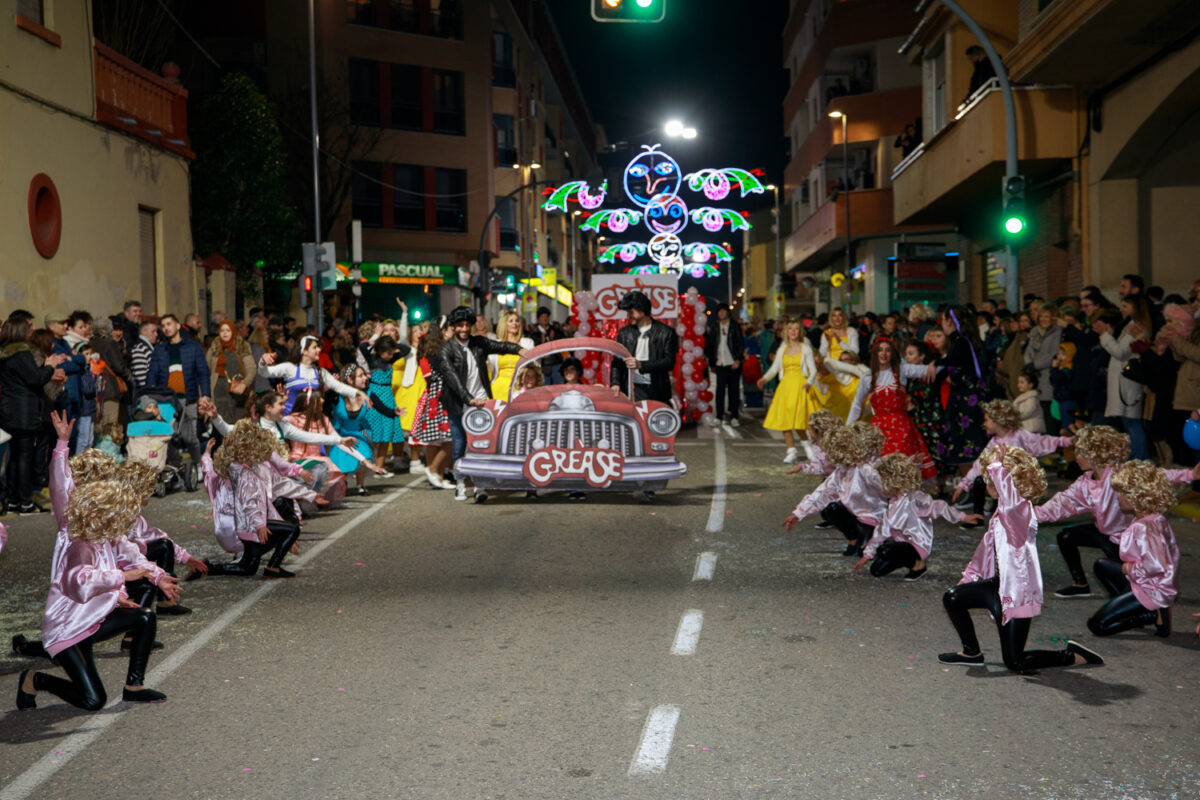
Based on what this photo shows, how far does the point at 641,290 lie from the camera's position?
2216cm

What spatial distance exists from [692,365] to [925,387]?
10068mm

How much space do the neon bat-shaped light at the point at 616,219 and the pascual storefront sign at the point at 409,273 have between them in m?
13.2

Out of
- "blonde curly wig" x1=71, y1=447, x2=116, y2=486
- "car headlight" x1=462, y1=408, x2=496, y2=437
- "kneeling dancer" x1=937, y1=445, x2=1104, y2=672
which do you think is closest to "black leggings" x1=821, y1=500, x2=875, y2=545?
"kneeling dancer" x1=937, y1=445, x2=1104, y2=672

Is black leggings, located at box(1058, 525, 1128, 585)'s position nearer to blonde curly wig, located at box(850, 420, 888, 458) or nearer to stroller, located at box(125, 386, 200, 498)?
blonde curly wig, located at box(850, 420, 888, 458)

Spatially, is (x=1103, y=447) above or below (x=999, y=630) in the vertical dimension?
above

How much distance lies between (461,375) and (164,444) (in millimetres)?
3087

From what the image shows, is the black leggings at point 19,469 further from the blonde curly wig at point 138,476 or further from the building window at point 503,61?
the building window at point 503,61

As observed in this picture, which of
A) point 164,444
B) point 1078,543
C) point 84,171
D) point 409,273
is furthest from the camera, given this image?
point 409,273

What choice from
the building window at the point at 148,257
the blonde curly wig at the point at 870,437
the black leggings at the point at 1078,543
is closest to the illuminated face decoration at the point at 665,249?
the building window at the point at 148,257

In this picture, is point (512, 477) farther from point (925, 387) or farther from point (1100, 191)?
point (1100, 191)

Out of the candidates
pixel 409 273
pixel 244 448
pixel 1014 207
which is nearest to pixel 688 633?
pixel 244 448

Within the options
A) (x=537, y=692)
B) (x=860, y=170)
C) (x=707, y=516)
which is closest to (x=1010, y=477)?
(x=537, y=692)

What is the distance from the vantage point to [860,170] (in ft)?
144

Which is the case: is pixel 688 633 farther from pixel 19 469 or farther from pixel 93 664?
pixel 19 469
